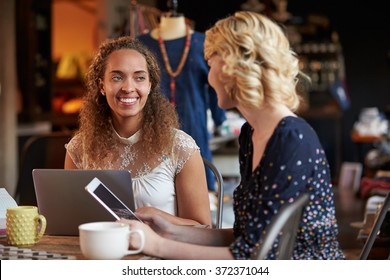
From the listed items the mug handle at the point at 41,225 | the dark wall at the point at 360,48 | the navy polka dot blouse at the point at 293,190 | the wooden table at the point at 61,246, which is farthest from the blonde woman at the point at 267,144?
the dark wall at the point at 360,48

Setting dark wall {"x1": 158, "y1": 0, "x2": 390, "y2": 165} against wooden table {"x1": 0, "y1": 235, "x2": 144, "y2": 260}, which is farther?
dark wall {"x1": 158, "y1": 0, "x2": 390, "y2": 165}

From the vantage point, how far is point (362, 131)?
31.2 ft

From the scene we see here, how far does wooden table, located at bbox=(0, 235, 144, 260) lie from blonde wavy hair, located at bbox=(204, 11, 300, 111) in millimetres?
461

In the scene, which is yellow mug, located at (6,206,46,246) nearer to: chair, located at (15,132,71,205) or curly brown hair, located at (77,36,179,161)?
curly brown hair, located at (77,36,179,161)

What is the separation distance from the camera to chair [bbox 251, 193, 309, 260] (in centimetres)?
161

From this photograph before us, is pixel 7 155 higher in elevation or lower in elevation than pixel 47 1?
lower

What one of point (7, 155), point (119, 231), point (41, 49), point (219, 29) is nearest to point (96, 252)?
point (119, 231)

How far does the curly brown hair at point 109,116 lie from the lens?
260 cm

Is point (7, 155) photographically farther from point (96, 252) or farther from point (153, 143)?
point (96, 252)

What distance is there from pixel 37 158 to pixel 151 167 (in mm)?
1311

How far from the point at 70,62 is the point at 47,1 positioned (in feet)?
3.78

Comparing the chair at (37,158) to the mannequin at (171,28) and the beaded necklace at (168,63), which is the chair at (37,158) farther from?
the mannequin at (171,28)

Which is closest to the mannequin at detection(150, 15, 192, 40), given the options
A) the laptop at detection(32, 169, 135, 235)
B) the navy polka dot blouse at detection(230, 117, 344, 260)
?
the laptop at detection(32, 169, 135, 235)

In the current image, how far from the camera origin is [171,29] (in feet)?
13.4
